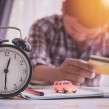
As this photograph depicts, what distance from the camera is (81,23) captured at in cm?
175

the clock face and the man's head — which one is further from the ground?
the man's head

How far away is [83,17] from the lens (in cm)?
174

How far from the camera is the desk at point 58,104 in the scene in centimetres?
63

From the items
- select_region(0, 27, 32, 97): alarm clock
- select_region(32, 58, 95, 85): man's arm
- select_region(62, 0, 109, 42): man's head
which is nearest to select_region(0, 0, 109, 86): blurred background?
select_region(62, 0, 109, 42): man's head

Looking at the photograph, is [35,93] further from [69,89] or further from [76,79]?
[76,79]

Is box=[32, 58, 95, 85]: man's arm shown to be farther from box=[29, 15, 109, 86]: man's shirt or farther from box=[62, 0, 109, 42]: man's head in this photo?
box=[62, 0, 109, 42]: man's head

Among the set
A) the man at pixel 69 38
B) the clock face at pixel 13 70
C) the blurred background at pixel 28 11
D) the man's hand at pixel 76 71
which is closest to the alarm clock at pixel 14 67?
the clock face at pixel 13 70

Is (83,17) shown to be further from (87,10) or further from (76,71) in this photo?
(76,71)

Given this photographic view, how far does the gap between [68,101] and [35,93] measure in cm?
13

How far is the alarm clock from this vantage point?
2.48ft

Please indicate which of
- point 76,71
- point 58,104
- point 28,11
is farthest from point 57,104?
point 28,11

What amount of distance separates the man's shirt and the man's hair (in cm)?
13

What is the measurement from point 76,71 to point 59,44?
70 centimetres

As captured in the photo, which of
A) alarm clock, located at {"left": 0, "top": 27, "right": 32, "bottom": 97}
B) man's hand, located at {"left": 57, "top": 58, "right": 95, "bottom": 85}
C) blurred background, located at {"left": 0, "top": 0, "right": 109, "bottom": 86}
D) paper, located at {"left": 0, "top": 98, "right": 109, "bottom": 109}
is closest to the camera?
paper, located at {"left": 0, "top": 98, "right": 109, "bottom": 109}
